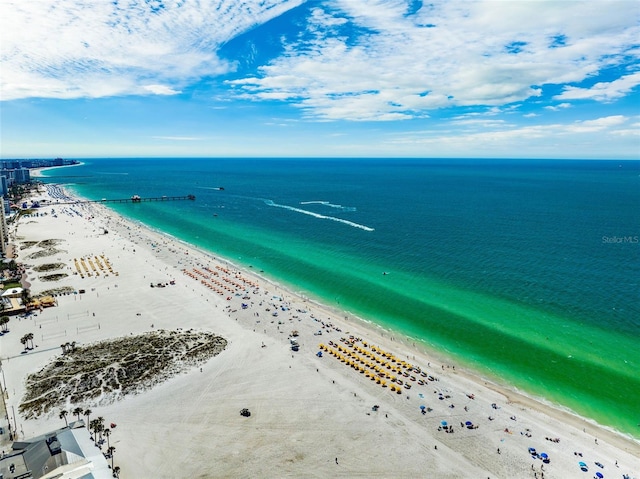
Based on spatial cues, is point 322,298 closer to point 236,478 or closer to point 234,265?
point 234,265

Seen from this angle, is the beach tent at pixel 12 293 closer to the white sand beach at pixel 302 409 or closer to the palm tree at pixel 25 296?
the palm tree at pixel 25 296

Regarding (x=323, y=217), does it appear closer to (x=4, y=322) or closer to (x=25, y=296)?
(x=25, y=296)

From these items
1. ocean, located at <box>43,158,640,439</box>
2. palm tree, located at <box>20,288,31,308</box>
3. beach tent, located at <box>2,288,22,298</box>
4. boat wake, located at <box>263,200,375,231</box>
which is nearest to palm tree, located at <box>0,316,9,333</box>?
palm tree, located at <box>20,288,31,308</box>

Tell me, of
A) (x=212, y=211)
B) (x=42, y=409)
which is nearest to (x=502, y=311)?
(x=42, y=409)

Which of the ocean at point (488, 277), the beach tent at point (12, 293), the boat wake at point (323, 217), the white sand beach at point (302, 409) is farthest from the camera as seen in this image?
the boat wake at point (323, 217)

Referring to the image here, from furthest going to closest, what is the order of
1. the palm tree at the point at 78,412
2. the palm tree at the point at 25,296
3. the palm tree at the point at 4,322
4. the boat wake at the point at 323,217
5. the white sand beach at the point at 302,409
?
the boat wake at the point at 323,217, the palm tree at the point at 25,296, the palm tree at the point at 4,322, the palm tree at the point at 78,412, the white sand beach at the point at 302,409

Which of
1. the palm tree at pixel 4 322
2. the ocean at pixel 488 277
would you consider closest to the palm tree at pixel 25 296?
the palm tree at pixel 4 322

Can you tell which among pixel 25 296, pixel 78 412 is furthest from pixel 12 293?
pixel 78 412

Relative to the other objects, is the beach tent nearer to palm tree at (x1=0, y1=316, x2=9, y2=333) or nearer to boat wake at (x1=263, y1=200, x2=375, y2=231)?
palm tree at (x1=0, y1=316, x2=9, y2=333)
